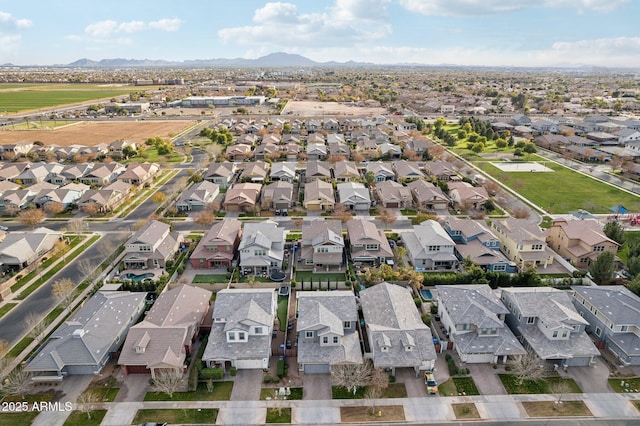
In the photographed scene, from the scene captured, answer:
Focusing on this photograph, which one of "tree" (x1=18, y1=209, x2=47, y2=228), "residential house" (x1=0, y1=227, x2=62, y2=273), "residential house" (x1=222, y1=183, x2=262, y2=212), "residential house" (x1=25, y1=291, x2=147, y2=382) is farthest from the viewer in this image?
"residential house" (x1=222, y1=183, x2=262, y2=212)

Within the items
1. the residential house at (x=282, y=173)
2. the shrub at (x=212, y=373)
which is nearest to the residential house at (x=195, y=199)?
the residential house at (x=282, y=173)

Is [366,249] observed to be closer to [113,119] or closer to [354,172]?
[354,172]

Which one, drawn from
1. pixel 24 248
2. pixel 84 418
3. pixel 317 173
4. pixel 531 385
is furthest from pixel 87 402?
pixel 317 173

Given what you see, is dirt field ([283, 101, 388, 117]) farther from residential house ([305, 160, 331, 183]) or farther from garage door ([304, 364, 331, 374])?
garage door ([304, 364, 331, 374])

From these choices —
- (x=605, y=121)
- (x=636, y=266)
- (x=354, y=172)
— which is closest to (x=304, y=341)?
(x=636, y=266)

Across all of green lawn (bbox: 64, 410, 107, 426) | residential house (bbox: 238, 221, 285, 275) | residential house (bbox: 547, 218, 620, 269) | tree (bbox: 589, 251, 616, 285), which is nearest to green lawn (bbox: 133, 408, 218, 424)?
green lawn (bbox: 64, 410, 107, 426)

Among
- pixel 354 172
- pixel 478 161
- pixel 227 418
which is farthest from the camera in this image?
pixel 478 161

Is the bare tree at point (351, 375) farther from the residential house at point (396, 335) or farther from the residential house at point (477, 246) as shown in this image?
the residential house at point (477, 246)
